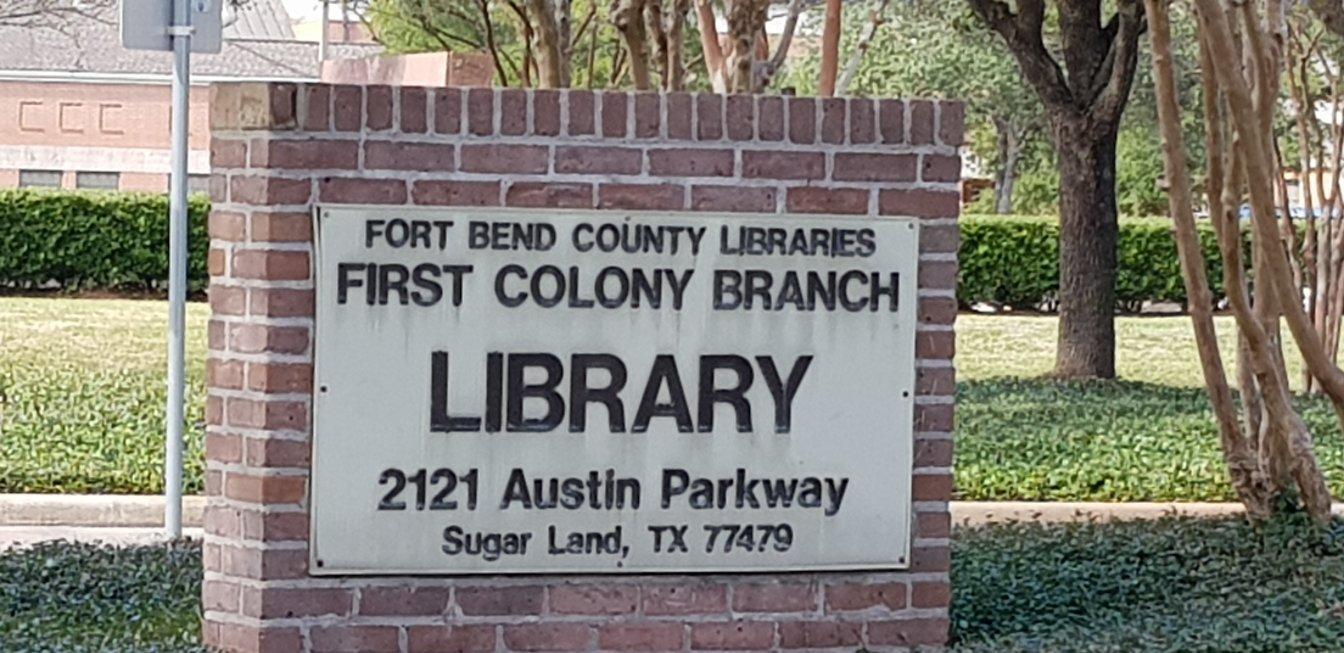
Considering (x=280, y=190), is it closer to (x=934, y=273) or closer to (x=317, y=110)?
(x=317, y=110)

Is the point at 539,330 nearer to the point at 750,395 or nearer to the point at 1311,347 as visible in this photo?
the point at 750,395

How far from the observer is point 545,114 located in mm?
5586

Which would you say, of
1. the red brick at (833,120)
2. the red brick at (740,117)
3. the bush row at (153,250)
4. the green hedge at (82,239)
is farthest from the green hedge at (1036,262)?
the red brick at (740,117)

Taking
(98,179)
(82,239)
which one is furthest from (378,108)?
(98,179)

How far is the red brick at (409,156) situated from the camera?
550cm

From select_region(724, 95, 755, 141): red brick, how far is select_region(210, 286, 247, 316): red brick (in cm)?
129

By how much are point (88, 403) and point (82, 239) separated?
15476 millimetres

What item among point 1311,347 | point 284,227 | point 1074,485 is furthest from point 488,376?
point 1074,485

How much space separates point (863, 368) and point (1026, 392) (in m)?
10.4

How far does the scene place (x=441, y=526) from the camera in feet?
18.6

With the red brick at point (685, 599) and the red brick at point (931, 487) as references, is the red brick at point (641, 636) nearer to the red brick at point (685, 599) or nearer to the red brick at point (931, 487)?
the red brick at point (685, 599)

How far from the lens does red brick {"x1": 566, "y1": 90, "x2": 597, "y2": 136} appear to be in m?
5.61

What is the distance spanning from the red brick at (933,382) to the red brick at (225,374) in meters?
1.75

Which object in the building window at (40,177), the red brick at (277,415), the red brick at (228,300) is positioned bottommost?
the red brick at (277,415)
